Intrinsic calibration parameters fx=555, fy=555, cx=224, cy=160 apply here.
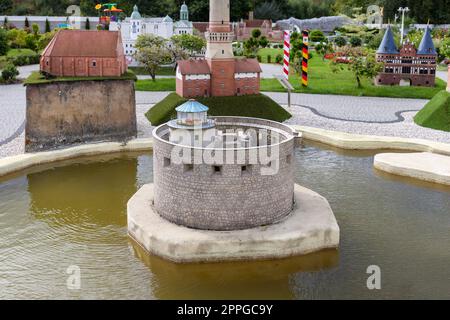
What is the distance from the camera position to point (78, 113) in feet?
98.2

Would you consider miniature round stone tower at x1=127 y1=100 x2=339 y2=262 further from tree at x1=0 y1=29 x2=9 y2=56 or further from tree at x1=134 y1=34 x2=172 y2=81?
tree at x1=0 y1=29 x2=9 y2=56

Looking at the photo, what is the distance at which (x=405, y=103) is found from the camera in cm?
4169

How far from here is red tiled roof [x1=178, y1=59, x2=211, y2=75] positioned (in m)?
34.6

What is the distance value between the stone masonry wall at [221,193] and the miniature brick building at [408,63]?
3047 cm

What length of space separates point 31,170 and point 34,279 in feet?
37.1

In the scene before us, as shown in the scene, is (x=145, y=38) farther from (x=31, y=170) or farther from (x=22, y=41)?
(x=31, y=170)

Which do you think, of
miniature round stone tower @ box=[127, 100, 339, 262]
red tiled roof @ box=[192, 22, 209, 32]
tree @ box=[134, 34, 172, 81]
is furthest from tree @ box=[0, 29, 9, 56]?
miniature round stone tower @ box=[127, 100, 339, 262]

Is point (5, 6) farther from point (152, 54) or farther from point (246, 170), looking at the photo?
point (246, 170)

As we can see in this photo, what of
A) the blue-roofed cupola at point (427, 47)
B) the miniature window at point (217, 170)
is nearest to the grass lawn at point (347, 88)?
the blue-roofed cupola at point (427, 47)

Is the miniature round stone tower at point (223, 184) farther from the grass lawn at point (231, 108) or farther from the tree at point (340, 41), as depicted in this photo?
the tree at point (340, 41)

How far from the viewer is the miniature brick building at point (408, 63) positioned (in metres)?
46.2

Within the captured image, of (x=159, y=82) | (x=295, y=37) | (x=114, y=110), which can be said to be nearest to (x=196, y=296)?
(x=114, y=110)

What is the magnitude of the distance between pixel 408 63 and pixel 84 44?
1114 inches

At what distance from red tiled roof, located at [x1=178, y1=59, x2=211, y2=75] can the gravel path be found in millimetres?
4049
